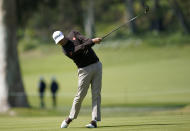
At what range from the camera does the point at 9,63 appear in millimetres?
26844

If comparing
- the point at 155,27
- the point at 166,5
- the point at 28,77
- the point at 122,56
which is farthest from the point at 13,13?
the point at 166,5

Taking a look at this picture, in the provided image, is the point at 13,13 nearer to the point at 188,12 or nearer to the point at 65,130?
the point at 65,130

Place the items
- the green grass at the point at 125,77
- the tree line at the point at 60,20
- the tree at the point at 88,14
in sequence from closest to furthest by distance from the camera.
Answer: the tree line at the point at 60,20, the green grass at the point at 125,77, the tree at the point at 88,14

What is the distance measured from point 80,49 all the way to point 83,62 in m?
0.37

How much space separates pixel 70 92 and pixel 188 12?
1038 inches

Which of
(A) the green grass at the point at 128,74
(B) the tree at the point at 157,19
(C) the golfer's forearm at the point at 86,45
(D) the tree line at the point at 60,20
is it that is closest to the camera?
(C) the golfer's forearm at the point at 86,45

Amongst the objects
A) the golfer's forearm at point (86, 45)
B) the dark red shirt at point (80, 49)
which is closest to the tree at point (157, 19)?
the dark red shirt at point (80, 49)

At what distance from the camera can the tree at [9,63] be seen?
1028 inches

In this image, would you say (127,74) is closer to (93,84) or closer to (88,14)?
(88,14)

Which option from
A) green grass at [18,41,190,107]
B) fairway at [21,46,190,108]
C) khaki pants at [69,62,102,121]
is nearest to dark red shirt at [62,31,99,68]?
khaki pants at [69,62,102,121]

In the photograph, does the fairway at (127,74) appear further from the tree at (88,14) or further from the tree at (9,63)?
the tree at (88,14)

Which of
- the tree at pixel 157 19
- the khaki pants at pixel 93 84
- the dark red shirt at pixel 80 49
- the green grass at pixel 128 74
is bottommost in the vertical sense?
the green grass at pixel 128 74

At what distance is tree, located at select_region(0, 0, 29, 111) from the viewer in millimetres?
26109

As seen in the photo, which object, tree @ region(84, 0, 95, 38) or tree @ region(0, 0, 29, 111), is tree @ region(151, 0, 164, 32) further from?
tree @ region(0, 0, 29, 111)
